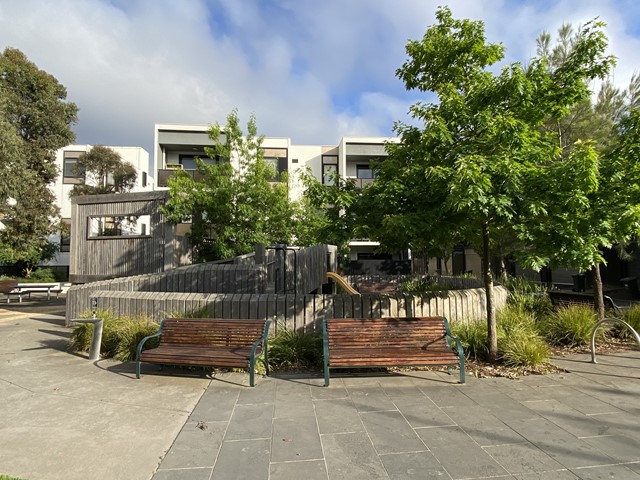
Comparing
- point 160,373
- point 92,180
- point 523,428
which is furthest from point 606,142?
point 92,180

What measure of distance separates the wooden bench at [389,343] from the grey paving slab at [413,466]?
68.2 inches

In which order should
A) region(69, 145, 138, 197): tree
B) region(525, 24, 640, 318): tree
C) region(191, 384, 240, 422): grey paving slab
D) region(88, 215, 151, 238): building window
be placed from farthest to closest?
region(69, 145, 138, 197): tree → region(88, 215, 151, 238): building window → region(525, 24, 640, 318): tree → region(191, 384, 240, 422): grey paving slab

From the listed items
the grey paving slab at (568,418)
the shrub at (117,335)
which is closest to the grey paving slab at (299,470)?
the grey paving slab at (568,418)

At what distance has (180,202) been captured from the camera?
1410cm

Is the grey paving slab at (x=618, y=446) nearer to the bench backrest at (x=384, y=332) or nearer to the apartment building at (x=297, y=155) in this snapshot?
the bench backrest at (x=384, y=332)

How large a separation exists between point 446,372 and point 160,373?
415 cm

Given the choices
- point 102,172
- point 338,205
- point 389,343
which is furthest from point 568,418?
point 102,172

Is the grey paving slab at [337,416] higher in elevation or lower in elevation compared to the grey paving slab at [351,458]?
higher

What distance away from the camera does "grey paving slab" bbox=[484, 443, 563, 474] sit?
121 inches

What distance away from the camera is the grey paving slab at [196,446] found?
324 centimetres

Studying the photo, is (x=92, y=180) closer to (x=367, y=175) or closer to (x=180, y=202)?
(x=180, y=202)

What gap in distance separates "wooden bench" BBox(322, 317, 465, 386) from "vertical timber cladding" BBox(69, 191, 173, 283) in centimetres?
1091

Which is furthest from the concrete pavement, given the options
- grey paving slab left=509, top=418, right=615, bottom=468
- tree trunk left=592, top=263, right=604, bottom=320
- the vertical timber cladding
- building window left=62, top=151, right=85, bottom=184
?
building window left=62, top=151, right=85, bottom=184

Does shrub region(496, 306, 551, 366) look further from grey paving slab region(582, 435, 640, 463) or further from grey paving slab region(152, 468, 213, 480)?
grey paving slab region(152, 468, 213, 480)
